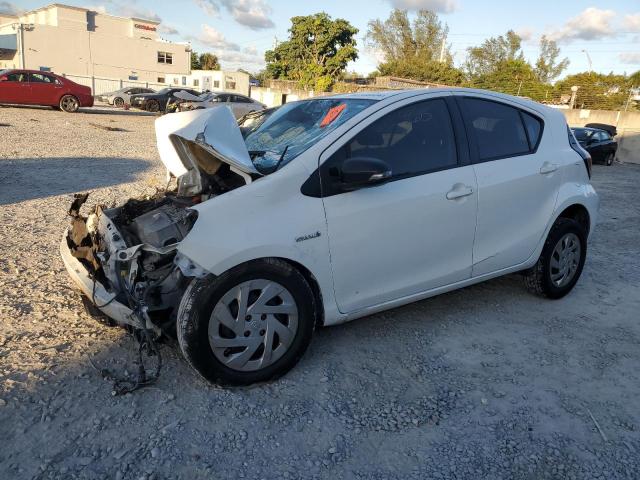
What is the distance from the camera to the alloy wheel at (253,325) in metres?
2.75

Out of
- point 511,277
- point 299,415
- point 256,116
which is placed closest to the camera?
point 299,415

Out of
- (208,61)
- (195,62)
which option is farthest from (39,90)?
(208,61)

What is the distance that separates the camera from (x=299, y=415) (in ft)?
8.91

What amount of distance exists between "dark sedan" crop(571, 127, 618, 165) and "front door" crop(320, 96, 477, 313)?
18.0 meters

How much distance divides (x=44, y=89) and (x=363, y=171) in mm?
22494

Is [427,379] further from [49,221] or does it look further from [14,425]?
[49,221]

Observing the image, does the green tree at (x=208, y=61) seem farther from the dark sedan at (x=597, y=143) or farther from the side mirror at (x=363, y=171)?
the side mirror at (x=363, y=171)

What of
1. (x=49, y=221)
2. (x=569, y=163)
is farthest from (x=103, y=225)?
(x=569, y=163)

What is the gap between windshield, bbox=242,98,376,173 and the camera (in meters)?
3.17

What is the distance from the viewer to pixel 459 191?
3.44 m

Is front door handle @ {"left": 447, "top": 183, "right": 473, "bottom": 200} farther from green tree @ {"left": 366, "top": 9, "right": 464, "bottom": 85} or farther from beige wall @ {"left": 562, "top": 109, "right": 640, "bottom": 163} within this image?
green tree @ {"left": 366, "top": 9, "right": 464, "bottom": 85}

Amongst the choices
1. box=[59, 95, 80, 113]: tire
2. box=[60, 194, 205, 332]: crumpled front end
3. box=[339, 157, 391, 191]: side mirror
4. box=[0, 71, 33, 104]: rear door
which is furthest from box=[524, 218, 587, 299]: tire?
box=[59, 95, 80, 113]: tire

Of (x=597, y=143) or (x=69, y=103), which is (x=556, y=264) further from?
(x=69, y=103)

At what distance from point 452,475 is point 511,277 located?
9.64ft
